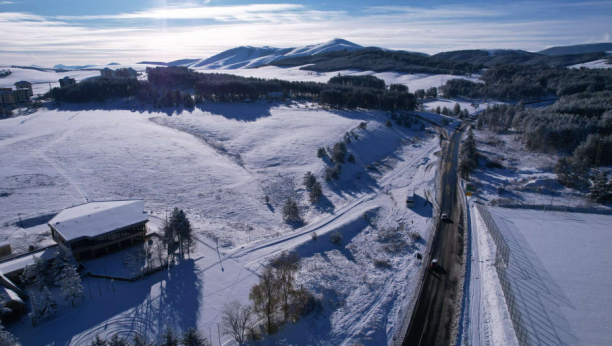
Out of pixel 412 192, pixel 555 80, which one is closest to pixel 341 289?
pixel 412 192

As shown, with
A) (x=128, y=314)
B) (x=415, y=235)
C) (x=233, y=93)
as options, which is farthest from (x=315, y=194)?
(x=233, y=93)

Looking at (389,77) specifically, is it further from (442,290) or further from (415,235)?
(442,290)

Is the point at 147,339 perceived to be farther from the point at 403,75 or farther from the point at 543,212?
the point at 403,75

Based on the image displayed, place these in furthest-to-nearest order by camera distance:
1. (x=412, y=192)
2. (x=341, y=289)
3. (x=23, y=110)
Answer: (x=23, y=110) < (x=412, y=192) < (x=341, y=289)

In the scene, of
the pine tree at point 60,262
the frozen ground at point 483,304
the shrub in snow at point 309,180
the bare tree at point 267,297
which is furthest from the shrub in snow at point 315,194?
the pine tree at point 60,262

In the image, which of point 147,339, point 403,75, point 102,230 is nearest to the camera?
point 147,339

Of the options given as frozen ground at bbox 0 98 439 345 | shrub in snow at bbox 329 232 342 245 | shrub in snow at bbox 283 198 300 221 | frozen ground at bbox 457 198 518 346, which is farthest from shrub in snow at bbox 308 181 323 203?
frozen ground at bbox 457 198 518 346
